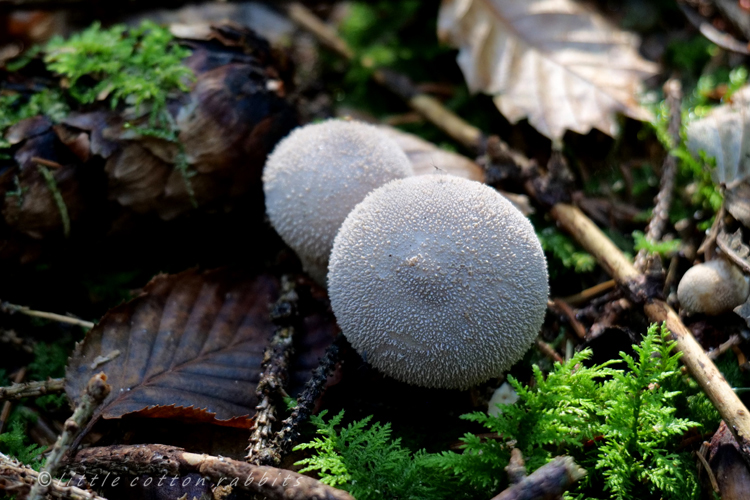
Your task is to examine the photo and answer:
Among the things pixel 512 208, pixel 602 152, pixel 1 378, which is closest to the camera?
pixel 512 208

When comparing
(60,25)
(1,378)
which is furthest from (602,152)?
(60,25)

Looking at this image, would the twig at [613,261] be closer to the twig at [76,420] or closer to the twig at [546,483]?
the twig at [546,483]

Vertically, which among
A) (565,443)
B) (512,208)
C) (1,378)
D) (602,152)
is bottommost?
(1,378)

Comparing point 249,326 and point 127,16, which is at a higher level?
point 127,16

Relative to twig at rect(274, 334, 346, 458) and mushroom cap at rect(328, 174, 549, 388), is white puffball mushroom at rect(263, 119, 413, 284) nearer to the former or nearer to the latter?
mushroom cap at rect(328, 174, 549, 388)

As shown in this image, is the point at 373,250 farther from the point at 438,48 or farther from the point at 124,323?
the point at 438,48

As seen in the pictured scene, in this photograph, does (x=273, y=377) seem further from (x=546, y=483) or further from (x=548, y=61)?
(x=548, y=61)

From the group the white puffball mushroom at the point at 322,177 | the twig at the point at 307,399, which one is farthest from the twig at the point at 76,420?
the white puffball mushroom at the point at 322,177
